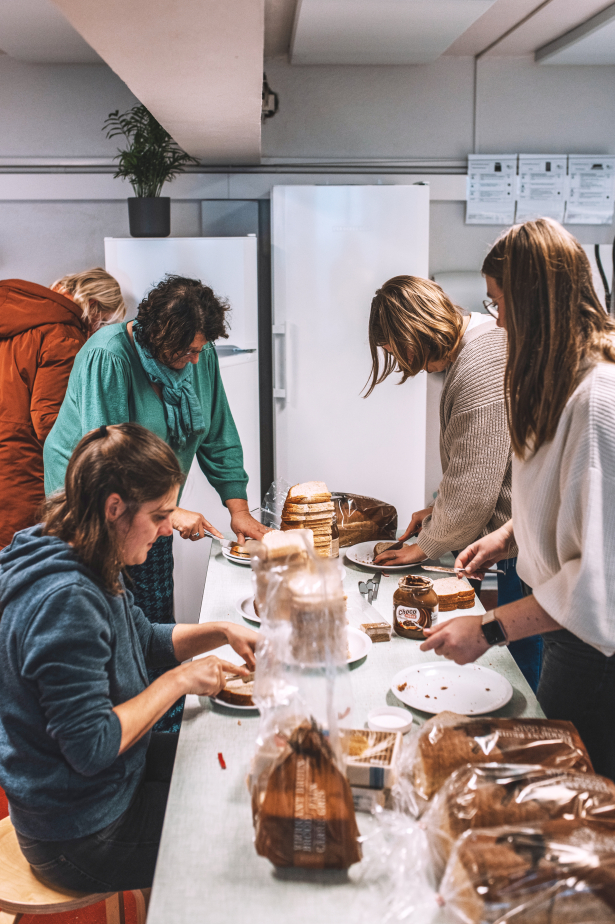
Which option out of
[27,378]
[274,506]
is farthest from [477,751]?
[27,378]

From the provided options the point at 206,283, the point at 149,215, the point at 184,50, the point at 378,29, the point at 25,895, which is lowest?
the point at 25,895

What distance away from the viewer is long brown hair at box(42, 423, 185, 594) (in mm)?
1131

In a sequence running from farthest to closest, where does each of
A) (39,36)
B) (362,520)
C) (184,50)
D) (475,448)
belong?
(39,36)
(362,520)
(475,448)
(184,50)

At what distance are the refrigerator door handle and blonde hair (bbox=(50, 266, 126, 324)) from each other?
2.16ft

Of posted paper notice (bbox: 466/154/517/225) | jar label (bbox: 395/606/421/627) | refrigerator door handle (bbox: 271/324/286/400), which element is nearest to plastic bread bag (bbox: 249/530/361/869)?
jar label (bbox: 395/606/421/627)

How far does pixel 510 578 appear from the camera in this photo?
5.96ft

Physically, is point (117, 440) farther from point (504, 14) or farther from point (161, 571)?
point (504, 14)

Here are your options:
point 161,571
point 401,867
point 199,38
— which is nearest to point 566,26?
point 199,38

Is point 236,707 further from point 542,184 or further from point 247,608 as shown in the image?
point 542,184

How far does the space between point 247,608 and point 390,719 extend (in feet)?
1.87

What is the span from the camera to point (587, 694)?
1.15 meters

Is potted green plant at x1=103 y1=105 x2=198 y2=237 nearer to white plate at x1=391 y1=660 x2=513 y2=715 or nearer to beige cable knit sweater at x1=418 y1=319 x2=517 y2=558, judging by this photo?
beige cable knit sweater at x1=418 y1=319 x2=517 y2=558

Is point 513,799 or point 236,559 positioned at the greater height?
point 513,799

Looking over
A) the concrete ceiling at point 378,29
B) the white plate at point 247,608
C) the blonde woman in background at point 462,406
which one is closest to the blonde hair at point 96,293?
the concrete ceiling at point 378,29
